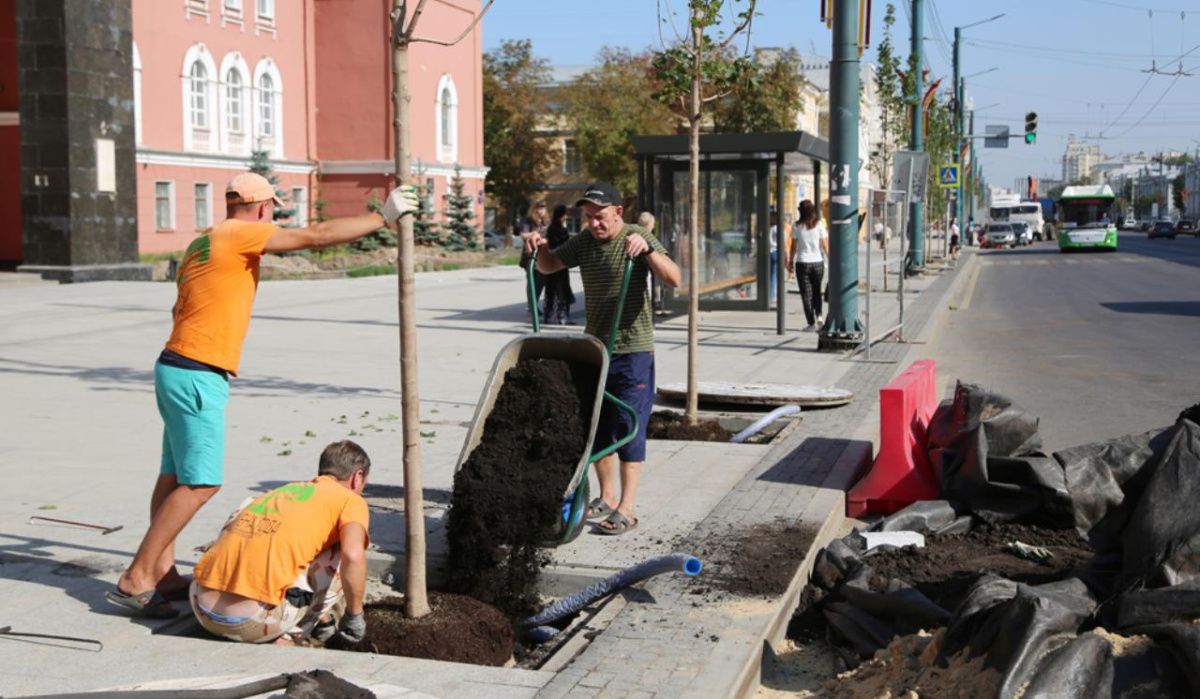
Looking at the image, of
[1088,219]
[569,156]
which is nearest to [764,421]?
[1088,219]

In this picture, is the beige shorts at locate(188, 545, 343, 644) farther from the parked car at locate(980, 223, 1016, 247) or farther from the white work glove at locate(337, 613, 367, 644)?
the parked car at locate(980, 223, 1016, 247)

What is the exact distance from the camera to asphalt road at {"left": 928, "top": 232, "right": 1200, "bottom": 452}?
11.5 meters

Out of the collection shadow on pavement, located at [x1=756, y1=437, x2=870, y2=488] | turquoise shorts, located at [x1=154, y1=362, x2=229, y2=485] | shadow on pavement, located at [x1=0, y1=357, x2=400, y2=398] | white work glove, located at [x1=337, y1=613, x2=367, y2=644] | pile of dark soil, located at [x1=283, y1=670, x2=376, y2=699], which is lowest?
white work glove, located at [x1=337, y1=613, x2=367, y2=644]

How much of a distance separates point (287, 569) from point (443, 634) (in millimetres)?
637

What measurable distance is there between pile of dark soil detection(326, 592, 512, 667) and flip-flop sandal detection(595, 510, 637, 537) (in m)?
1.29

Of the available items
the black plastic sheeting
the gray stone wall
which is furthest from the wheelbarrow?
the gray stone wall

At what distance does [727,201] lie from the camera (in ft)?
65.7

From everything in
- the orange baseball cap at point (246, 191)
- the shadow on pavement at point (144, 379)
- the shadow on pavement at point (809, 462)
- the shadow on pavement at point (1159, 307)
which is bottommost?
the shadow on pavement at point (809, 462)

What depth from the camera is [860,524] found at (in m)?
7.30

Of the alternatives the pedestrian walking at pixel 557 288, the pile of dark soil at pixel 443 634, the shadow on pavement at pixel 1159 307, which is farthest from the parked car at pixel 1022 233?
the pile of dark soil at pixel 443 634

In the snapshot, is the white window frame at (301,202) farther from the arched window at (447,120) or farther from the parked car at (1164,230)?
the parked car at (1164,230)

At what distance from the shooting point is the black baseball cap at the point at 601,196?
21.7ft

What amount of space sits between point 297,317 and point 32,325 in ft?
12.4

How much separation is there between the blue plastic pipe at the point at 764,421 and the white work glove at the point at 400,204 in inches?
199
